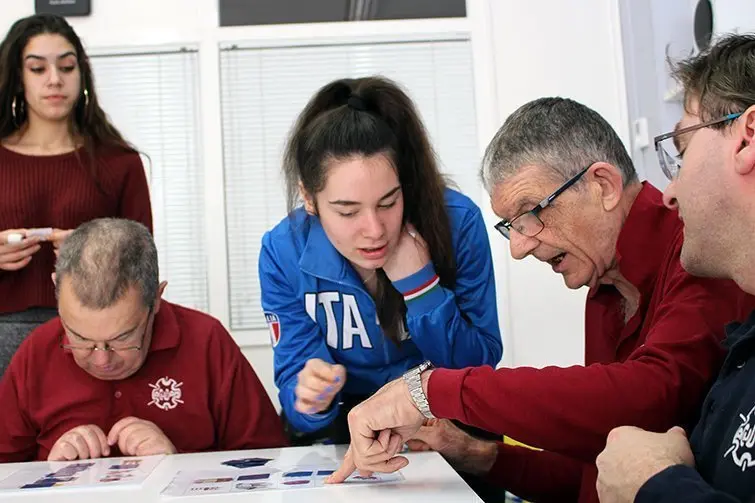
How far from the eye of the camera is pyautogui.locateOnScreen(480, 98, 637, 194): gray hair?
143 cm

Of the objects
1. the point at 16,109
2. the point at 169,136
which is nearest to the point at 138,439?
the point at 16,109

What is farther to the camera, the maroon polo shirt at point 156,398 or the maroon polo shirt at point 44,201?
the maroon polo shirt at point 44,201

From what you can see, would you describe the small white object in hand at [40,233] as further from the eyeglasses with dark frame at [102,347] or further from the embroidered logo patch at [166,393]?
the embroidered logo patch at [166,393]

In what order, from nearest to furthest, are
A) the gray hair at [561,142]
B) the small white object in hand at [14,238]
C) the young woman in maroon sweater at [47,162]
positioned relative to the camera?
the gray hair at [561,142] < the small white object in hand at [14,238] < the young woman in maroon sweater at [47,162]

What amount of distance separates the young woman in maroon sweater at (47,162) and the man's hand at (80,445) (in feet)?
1.82

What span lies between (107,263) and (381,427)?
80 centimetres

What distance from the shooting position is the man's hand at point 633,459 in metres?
1.00

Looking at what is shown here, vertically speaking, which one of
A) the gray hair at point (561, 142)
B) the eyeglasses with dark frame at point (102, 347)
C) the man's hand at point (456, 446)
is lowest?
the man's hand at point (456, 446)

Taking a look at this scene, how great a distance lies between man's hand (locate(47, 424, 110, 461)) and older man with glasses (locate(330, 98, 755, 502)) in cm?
62

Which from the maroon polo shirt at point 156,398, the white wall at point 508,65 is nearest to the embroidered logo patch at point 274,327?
the maroon polo shirt at point 156,398

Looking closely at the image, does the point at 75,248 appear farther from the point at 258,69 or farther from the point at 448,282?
the point at 258,69

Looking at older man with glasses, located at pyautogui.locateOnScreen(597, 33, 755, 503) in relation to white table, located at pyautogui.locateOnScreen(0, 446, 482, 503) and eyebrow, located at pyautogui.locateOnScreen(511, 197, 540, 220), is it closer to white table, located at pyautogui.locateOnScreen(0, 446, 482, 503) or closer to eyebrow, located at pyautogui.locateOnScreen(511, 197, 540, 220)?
white table, located at pyautogui.locateOnScreen(0, 446, 482, 503)

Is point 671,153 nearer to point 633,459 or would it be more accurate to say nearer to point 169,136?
point 633,459

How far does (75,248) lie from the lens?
184cm
